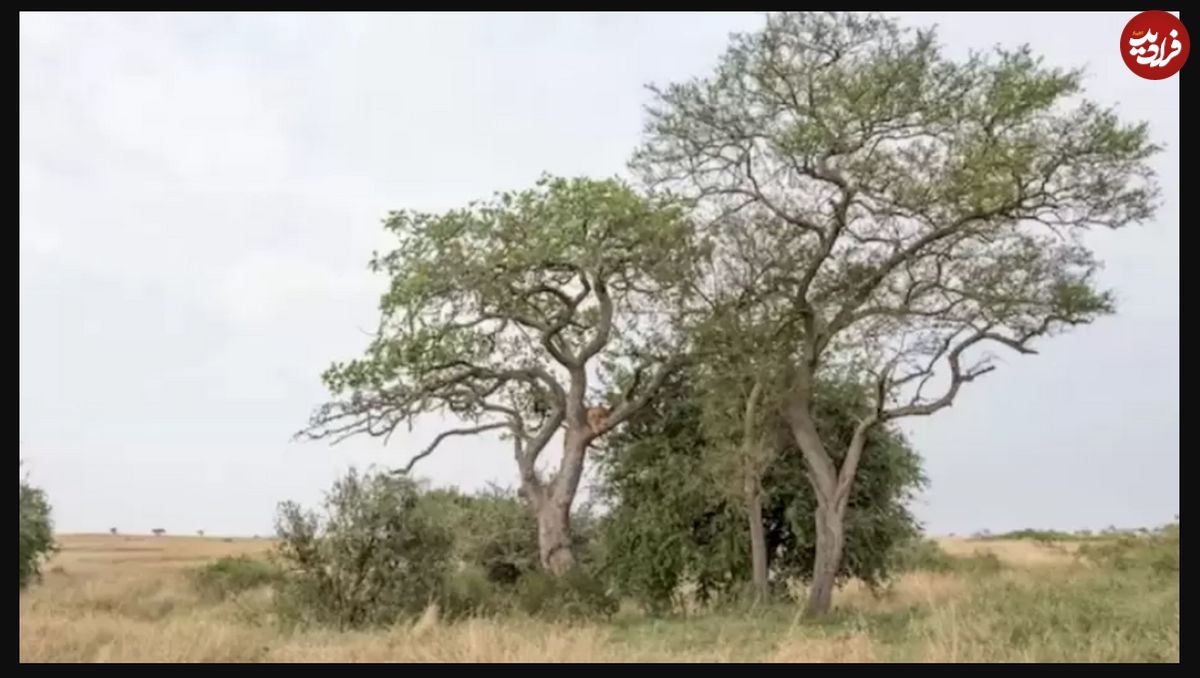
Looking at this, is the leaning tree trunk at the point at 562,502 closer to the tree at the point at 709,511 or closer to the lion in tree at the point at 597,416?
the lion in tree at the point at 597,416

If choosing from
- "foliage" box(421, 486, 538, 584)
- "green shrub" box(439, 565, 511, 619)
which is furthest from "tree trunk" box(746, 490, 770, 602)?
"foliage" box(421, 486, 538, 584)

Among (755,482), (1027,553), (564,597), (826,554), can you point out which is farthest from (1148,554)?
(1027,553)

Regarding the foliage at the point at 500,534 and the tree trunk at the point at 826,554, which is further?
the foliage at the point at 500,534

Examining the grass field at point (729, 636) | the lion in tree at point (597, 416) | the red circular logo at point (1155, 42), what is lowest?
the grass field at point (729, 636)

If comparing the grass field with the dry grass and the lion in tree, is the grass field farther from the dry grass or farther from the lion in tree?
the dry grass

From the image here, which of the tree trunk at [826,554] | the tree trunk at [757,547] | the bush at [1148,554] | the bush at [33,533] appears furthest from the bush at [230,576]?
the bush at [1148,554]

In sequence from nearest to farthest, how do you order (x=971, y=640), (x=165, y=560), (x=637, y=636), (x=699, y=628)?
(x=971, y=640)
(x=637, y=636)
(x=699, y=628)
(x=165, y=560)

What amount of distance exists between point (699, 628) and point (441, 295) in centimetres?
865

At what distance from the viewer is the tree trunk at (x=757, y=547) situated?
2059 centimetres

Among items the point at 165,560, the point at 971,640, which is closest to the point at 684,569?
the point at 971,640

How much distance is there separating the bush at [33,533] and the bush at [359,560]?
40.8 ft

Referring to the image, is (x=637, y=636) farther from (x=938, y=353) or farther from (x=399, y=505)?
(x=938, y=353)

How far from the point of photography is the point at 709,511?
23.2 metres
